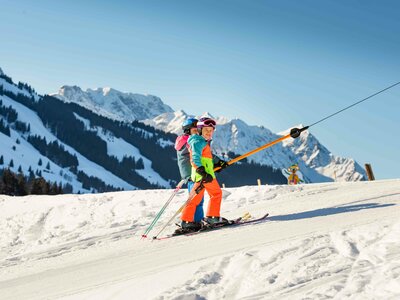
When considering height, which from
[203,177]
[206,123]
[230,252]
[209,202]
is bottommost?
[230,252]

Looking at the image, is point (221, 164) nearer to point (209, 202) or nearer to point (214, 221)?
point (209, 202)

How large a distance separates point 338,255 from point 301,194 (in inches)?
267

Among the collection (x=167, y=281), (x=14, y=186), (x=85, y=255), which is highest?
(x=167, y=281)

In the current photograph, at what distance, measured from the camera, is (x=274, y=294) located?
362 cm

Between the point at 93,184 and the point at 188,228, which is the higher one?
the point at 188,228

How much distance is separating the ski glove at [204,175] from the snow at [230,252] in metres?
0.90

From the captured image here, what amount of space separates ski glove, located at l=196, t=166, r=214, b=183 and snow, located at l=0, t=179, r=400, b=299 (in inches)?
35.4

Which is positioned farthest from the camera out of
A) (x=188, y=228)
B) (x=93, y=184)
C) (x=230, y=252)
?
(x=93, y=184)

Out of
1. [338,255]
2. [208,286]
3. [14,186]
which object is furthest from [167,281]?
[14,186]

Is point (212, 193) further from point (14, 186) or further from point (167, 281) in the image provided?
point (14, 186)

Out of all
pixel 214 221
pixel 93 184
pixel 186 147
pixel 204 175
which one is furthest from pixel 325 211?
pixel 93 184

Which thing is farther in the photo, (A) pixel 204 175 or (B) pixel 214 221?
(B) pixel 214 221

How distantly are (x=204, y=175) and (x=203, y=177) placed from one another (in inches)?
1.7

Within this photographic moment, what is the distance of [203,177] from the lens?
7.41 meters
